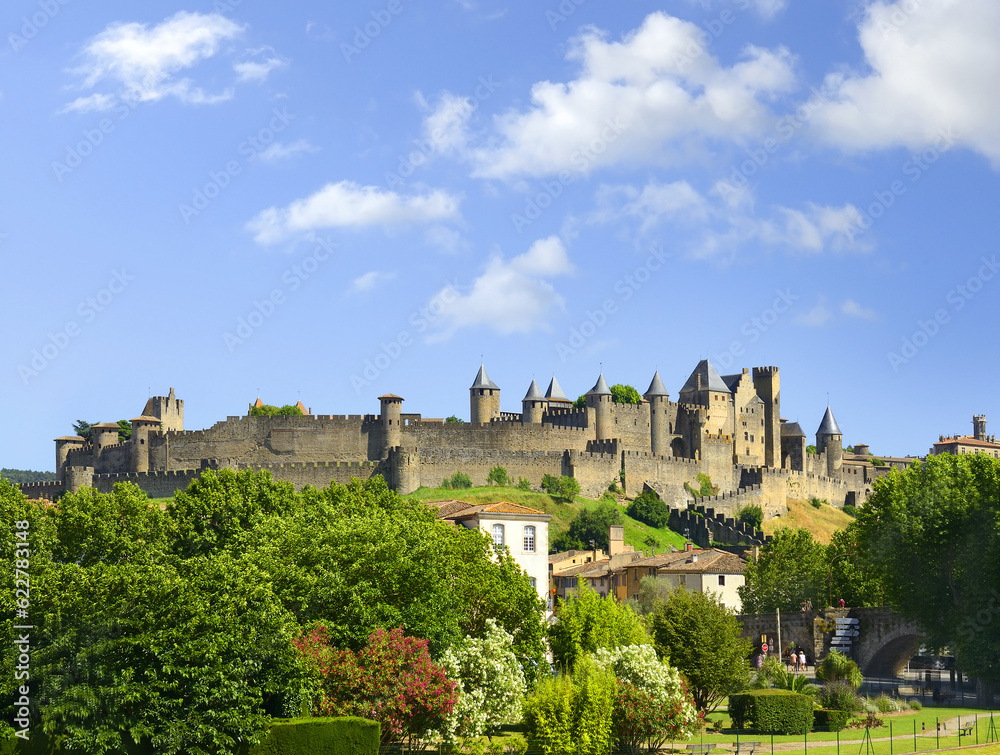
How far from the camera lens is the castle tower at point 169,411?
123188mm

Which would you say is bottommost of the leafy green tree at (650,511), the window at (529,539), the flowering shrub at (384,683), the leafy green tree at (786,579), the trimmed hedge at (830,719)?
Answer: the trimmed hedge at (830,719)

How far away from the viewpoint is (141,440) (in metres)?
117

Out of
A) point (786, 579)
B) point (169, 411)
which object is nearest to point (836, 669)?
point (786, 579)

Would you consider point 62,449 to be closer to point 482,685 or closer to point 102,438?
point 102,438

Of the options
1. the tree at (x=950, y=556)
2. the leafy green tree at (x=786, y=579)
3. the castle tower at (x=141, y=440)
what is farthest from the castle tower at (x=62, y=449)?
the tree at (x=950, y=556)

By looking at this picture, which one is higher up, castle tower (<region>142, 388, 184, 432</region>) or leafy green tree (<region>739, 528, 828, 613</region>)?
A: castle tower (<region>142, 388, 184, 432</region>)

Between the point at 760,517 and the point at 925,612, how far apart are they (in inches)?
2449

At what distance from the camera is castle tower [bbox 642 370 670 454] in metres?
127

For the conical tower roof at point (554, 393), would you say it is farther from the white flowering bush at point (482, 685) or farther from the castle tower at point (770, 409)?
the white flowering bush at point (482, 685)

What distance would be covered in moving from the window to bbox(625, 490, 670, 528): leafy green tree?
53.1 metres

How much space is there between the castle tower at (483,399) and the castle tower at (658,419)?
15.6 m

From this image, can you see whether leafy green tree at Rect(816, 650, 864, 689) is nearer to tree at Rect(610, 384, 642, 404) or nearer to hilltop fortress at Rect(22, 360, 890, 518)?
hilltop fortress at Rect(22, 360, 890, 518)

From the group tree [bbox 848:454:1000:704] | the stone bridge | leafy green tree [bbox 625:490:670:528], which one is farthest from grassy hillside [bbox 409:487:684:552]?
tree [bbox 848:454:1000:704]

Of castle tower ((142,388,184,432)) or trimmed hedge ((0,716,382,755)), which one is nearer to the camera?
trimmed hedge ((0,716,382,755))
